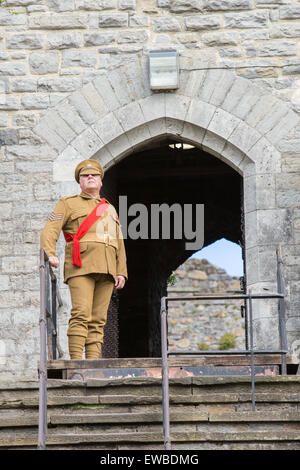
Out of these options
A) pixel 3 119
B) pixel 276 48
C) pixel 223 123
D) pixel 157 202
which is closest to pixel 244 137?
pixel 223 123

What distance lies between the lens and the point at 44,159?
32.0 feet

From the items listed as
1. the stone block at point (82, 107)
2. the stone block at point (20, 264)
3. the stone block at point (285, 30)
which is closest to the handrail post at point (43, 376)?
the stone block at point (20, 264)

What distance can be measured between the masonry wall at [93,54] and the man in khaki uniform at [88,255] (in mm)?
1202

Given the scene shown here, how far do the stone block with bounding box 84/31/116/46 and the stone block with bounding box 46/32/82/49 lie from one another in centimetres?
6

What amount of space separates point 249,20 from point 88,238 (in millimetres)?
2744

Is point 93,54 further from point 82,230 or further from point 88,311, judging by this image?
point 88,311

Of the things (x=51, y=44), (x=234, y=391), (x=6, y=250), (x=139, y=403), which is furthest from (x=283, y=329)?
(x=51, y=44)

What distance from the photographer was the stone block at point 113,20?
32.5ft

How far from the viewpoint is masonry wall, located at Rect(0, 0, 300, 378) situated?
9.66 meters

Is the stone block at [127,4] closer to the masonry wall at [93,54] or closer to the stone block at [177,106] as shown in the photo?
the masonry wall at [93,54]

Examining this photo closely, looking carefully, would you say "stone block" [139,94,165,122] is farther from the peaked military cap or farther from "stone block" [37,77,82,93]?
the peaked military cap

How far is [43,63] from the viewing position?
32.5ft

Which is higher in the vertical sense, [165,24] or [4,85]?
[165,24]

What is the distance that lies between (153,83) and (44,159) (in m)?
1.14
